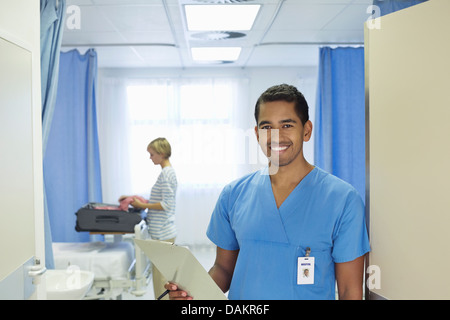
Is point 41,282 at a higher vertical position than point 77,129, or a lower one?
lower

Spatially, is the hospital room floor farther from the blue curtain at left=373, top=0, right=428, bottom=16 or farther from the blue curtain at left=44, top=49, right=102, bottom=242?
the blue curtain at left=373, top=0, right=428, bottom=16

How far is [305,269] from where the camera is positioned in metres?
1.02

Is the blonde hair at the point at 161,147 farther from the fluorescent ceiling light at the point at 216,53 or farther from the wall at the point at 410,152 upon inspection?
the wall at the point at 410,152

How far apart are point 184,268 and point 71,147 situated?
2620 millimetres

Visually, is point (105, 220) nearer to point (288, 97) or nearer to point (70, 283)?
point (70, 283)

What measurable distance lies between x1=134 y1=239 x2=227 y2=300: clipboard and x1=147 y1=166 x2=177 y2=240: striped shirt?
1.54 meters

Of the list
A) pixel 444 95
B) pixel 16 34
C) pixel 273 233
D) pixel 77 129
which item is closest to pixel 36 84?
pixel 16 34

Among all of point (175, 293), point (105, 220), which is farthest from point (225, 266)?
point (105, 220)

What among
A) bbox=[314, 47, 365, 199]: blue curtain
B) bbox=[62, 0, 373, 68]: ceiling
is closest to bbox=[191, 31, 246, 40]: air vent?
bbox=[62, 0, 373, 68]: ceiling

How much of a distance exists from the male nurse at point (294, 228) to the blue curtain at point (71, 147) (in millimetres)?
2502

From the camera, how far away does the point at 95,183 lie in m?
3.42

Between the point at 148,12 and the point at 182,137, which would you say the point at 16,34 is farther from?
the point at 182,137
